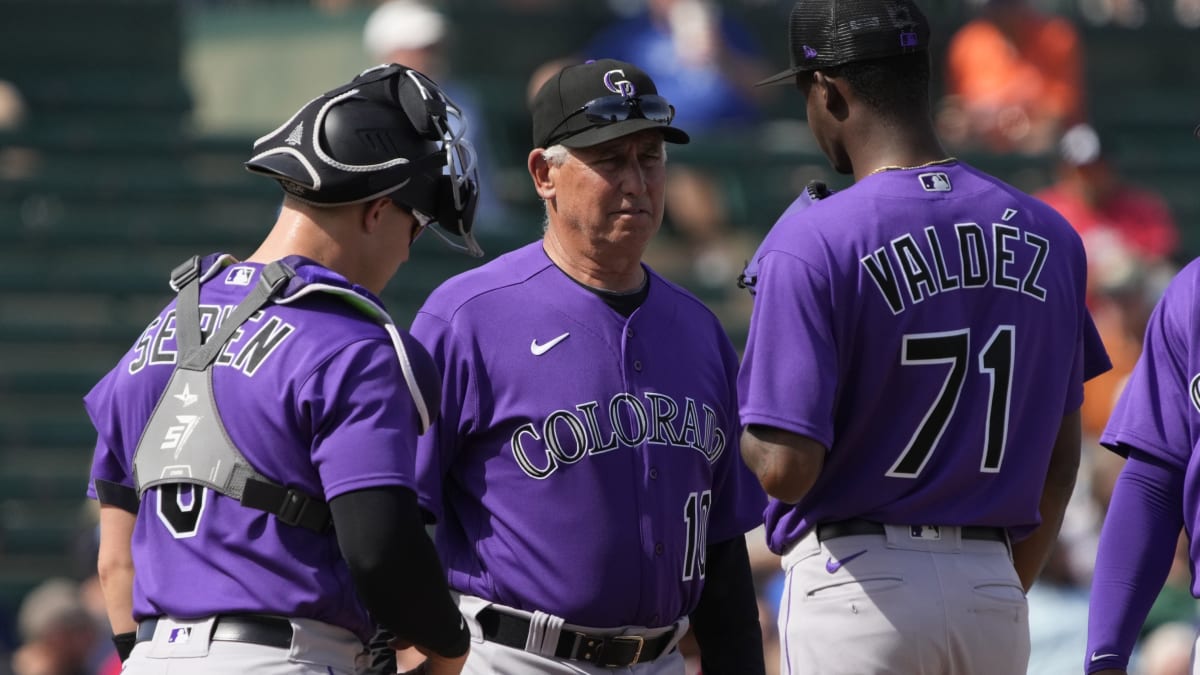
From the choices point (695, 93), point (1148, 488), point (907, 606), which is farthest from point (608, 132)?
point (695, 93)

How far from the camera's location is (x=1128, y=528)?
352cm

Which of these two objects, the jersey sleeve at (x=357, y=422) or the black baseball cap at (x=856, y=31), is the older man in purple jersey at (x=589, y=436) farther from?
the jersey sleeve at (x=357, y=422)

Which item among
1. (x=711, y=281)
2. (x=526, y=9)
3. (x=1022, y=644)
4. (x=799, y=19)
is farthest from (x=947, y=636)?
(x=526, y=9)

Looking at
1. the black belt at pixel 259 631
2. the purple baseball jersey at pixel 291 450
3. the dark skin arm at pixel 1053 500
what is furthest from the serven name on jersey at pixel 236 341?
the dark skin arm at pixel 1053 500

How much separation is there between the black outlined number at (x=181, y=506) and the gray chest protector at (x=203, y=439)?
0.02 m

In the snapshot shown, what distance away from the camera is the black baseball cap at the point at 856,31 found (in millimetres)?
3471

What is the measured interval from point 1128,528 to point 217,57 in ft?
29.7

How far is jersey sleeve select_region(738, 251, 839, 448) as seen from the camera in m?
3.31

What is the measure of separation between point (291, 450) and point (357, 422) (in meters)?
0.14

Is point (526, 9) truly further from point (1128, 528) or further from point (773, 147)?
point (1128, 528)

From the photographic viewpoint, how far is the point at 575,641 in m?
3.64

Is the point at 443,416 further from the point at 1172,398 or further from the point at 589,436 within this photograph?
the point at 1172,398

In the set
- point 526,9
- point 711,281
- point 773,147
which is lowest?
point 711,281

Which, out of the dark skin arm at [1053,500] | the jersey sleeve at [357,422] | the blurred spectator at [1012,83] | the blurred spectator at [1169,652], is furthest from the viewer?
the blurred spectator at [1012,83]
